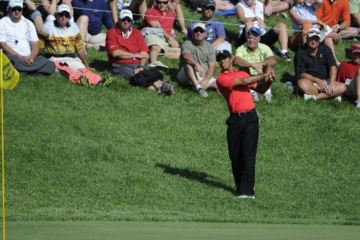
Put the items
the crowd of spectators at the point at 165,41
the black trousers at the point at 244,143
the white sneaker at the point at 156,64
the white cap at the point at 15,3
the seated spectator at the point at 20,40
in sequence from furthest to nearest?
the white sneaker at the point at 156,64, the crowd of spectators at the point at 165,41, the white cap at the point at 15,3, the seated spectator at the point at 20,40, the black trousers at the point at 244,143

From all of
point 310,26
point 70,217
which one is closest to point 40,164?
point 70,217

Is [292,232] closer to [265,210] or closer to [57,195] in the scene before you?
[265,210]

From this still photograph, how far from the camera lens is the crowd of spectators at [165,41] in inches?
742

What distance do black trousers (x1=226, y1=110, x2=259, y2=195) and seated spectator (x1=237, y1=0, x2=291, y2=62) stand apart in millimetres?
6362

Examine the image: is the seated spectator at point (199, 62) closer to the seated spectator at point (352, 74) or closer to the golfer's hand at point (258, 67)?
the golfer's hand at point (258, 67)

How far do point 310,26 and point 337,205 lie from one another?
6126 millimetres

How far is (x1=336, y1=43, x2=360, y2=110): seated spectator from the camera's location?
1972 centimetres

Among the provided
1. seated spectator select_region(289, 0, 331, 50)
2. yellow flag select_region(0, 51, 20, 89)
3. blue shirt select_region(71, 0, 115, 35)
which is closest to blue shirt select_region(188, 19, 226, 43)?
seated spectator select_region(289, 0, 331, 50)

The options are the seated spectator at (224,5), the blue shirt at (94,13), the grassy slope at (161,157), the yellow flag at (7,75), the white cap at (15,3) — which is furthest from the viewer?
the seated spectator at (224,5)

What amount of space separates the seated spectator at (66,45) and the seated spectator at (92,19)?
3.00 feet

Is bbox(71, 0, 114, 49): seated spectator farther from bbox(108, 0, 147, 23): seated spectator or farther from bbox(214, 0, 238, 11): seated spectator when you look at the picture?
bbox(214, 0, 238, 11): seated spectator

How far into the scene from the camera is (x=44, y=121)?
1750 centimetres

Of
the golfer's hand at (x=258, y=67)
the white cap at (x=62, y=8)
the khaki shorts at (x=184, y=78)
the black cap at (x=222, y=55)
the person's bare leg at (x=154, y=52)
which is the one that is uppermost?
the black cap at (x=222, y=55)

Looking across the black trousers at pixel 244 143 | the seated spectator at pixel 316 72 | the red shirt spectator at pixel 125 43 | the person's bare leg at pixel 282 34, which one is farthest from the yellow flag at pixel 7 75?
the person's bare leg at pixel 282 34
